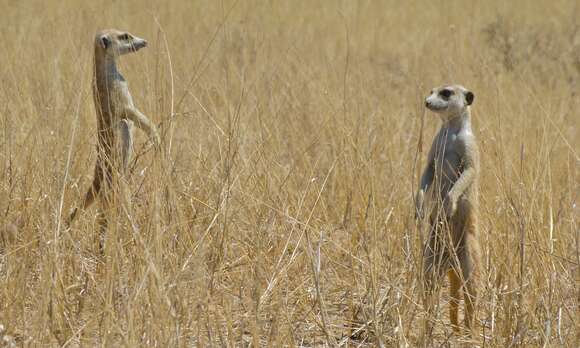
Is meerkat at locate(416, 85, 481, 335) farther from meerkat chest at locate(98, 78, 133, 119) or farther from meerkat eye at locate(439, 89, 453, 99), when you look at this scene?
meerkat chest at locate(98, 78, 133, 119)

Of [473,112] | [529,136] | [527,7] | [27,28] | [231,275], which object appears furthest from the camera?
[527,7]

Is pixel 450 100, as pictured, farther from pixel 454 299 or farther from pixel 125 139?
pixel 125 139

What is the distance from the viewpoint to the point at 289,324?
108 inches

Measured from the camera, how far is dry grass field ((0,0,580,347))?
2805 millimetres

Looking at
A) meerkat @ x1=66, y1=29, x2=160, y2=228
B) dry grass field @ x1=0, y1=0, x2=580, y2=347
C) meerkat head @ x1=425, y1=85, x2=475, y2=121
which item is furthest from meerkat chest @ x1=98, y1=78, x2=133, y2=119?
meerkat head @ x1=425, y1=85, x2=475, y2=121

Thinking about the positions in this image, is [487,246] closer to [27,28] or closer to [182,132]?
[182,132]

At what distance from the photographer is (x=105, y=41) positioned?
13.6 feet

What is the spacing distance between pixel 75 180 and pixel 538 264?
7.10 feet

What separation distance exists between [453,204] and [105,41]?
76.6 inches

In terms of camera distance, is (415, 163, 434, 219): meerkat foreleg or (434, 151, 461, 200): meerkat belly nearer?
(415, 163, 434, 219): meerkat foreleg

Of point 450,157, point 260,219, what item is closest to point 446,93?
point 450,157

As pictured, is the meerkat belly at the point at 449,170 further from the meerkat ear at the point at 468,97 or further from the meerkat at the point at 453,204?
the meerkat ear at the point at 468,97

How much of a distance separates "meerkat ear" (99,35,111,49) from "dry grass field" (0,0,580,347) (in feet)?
0.50

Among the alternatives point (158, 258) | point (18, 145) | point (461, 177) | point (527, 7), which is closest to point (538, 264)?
point (461, 177)
